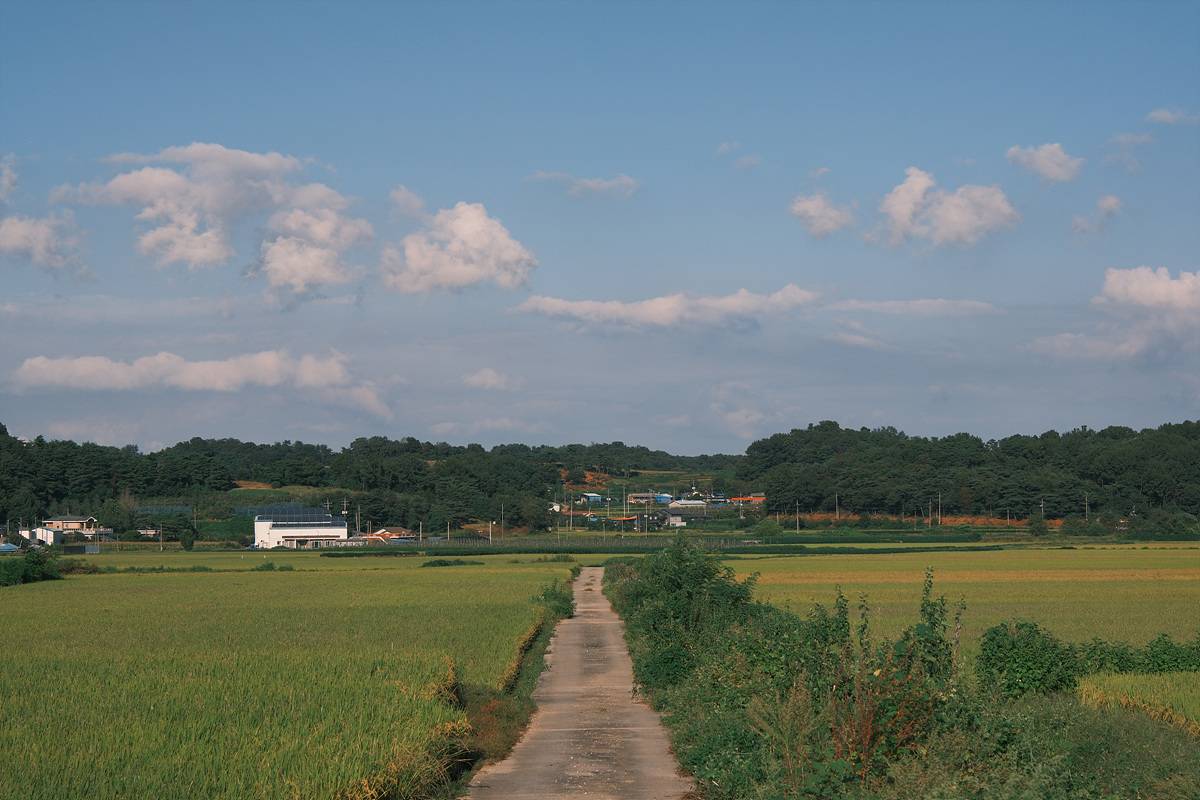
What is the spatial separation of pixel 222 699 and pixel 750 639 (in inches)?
357

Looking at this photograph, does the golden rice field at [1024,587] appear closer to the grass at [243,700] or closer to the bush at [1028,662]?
the bush at [1028,662]

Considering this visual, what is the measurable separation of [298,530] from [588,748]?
138 meters

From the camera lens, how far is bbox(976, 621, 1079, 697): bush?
69.6ft

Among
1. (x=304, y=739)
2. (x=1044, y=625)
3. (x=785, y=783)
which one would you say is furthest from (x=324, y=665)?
(x=1044, y=625)

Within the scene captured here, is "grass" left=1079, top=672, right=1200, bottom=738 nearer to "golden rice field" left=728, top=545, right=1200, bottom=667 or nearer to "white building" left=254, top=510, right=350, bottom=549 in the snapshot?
"golden rice field" left=728, top=545, right=1200, bottom=667

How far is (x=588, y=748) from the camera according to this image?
19.8 meters

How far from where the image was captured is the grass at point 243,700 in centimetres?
1342

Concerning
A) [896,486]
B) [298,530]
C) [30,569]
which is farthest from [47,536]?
[896,486]

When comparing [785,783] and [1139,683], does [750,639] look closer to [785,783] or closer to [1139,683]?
[1139,683]

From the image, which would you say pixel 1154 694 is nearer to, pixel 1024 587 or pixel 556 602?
pixel 556 602

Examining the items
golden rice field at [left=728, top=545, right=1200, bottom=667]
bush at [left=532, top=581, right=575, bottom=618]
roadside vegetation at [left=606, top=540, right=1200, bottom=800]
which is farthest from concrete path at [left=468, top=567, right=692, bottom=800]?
bush at [left=532, top=581, right=575, bottom=618]

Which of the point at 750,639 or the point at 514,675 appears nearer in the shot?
the point at 750,639

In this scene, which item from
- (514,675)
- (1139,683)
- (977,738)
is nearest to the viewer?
(977,738)

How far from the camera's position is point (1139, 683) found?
21938 millimetres
